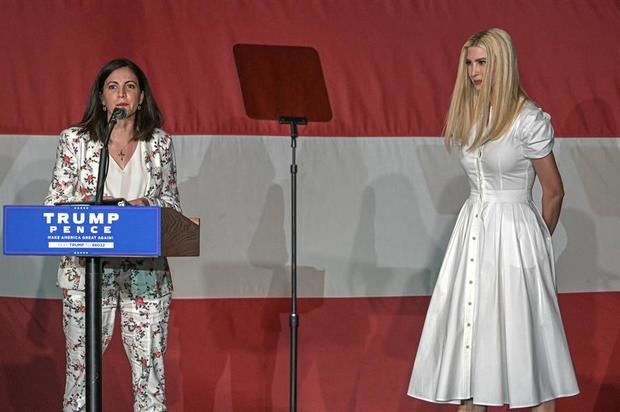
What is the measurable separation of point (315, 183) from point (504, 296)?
1485 millimetres

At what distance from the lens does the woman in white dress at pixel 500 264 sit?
9.89ft

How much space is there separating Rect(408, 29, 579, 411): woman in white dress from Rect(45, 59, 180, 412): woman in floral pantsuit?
90cm

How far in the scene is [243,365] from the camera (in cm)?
429

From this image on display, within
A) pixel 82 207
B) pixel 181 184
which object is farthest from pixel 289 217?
pixel 82 207

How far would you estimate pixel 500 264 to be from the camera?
10.0ft

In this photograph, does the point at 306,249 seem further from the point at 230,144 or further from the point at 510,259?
the point at 510,259

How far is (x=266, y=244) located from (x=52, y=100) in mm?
1115

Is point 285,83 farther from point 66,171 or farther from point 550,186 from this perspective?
point 550,186

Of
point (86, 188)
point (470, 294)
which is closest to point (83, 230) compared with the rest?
point (86, 188)

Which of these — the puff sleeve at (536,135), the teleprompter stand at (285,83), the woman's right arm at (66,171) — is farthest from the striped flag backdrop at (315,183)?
the puff sleeve at (536,135)

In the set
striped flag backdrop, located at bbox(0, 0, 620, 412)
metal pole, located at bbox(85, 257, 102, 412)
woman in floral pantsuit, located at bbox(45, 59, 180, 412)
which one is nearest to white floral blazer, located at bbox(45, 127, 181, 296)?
woman in floral pantsuit, located at bbox(45, 59, 180, 412)

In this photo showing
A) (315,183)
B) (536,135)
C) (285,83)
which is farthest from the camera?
(315,183)

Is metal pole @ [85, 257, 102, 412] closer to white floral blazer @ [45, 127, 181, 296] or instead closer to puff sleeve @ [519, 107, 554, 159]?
white floral blazer @ [45, 127, 181, 296]

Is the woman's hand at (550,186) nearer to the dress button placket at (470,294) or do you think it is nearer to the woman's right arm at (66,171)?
the dress button placket at (470,294)
